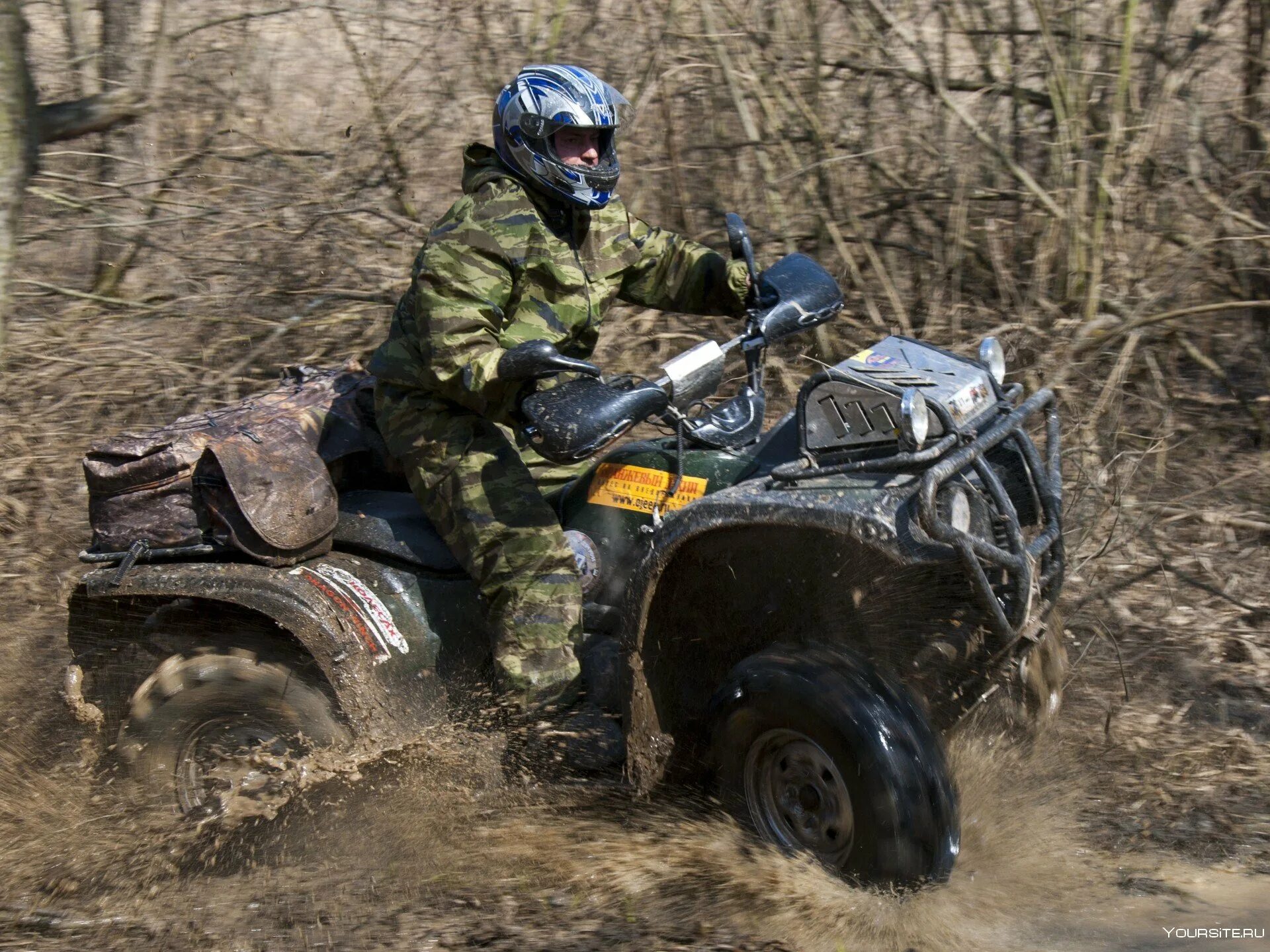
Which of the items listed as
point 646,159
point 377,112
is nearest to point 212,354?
point 377,112

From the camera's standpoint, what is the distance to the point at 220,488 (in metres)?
3.60

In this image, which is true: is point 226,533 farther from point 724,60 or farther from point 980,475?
point 724,60

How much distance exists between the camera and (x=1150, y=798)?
12.2ft

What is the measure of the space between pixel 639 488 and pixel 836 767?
3.40 ft

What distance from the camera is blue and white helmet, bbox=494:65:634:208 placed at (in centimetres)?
350

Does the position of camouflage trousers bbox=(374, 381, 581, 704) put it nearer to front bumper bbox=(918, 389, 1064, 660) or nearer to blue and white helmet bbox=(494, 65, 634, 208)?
blue and white helmet bbox=(494, 65, 634, 208)

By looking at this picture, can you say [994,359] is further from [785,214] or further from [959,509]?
[785,214]

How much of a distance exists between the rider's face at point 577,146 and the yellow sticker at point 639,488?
88 cm

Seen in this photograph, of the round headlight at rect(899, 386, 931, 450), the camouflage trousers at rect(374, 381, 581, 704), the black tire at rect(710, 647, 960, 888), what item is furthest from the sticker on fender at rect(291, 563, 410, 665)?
the round headlight at rect(899, 386, 931, 450)

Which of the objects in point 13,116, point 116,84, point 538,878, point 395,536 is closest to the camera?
point 538,878

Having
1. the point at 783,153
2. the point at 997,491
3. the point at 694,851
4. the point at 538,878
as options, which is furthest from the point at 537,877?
the point at 783,153

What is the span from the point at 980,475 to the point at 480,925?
5.66 feet

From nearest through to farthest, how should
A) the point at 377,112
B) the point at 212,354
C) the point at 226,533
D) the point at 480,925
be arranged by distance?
the point at 480,925 → the point at 226,533 → the point at 212,354 → the point at 377,112

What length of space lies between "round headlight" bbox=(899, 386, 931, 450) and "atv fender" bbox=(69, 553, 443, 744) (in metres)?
1.60
